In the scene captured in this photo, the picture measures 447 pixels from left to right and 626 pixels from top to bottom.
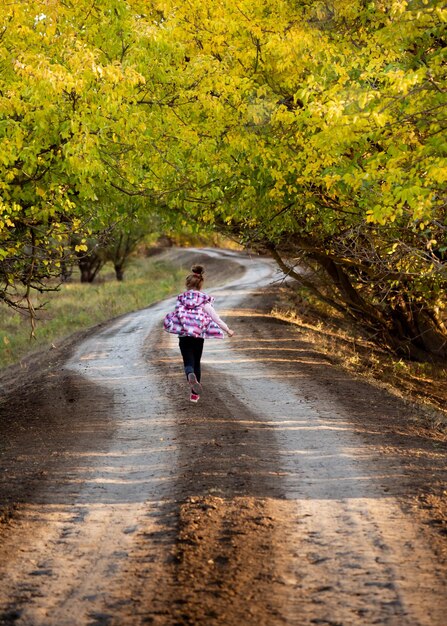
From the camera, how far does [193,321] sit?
1173cm

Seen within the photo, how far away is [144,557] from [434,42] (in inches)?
368

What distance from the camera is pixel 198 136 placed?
14.6 metres

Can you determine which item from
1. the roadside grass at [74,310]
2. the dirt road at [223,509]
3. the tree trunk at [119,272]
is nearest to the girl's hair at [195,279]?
the dirt road at [223,509]

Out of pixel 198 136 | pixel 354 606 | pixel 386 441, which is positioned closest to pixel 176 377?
pixel 198 136

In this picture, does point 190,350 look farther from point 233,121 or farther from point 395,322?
point 395,322

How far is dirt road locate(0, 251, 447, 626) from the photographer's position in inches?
211

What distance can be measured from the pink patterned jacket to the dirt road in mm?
1109

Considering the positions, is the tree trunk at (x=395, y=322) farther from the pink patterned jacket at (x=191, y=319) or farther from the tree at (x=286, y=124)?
the pink patterned jacket at (x=191, y=319)

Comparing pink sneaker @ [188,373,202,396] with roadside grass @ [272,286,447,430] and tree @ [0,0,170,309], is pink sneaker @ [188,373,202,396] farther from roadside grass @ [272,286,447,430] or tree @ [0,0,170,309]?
roadside grass @ [272,286,447,430]

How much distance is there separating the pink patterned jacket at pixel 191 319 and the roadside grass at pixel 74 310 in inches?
294

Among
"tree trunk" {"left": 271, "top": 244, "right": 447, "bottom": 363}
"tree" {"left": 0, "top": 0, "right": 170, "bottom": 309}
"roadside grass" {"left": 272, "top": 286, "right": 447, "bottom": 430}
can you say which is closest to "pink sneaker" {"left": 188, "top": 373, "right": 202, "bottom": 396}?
"tree" {"left": 0, "top": 0, "right": 170, "bottom": 309}

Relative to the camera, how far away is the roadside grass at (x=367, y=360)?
16688 millimetres

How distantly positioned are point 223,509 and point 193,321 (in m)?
4.90

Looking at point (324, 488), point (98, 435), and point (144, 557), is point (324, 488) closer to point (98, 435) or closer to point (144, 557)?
point (144, 557)
